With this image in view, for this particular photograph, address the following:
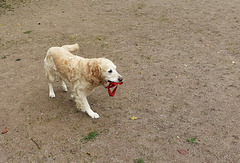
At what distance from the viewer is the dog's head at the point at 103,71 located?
379 cm

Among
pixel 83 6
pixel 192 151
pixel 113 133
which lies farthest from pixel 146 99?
pixel 83 6

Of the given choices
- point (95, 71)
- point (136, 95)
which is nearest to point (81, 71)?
point (95, 71)

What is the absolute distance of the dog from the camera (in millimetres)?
3838

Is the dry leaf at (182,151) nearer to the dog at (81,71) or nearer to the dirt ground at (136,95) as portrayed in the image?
the dirt ground at (136,95)

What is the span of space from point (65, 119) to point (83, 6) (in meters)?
10.9

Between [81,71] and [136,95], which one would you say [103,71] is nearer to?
[81,71]

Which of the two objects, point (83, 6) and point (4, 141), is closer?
point (4, 141)

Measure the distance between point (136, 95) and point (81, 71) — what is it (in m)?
1.78

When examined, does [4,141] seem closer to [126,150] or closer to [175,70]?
[126,150]

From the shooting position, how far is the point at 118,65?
6.72 m

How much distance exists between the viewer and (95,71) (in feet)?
12.8

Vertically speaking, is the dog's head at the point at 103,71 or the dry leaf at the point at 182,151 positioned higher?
the dog's head at the point at 103,71

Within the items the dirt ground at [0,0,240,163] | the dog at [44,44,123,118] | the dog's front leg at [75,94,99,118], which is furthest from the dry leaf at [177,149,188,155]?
the dog's front leg at [75,94,99,118]

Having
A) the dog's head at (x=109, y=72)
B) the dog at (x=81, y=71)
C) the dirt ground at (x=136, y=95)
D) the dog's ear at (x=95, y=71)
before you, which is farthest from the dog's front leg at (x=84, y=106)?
the dog's head at (x=109, y=72)
